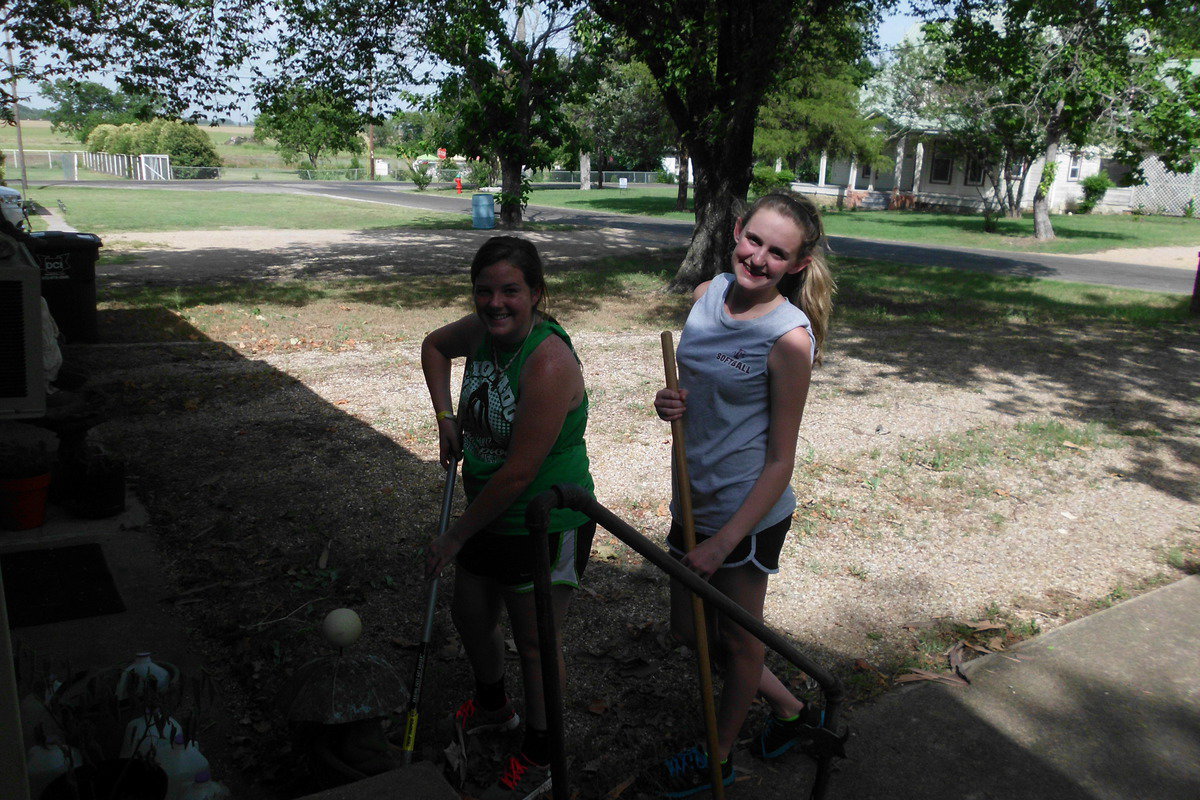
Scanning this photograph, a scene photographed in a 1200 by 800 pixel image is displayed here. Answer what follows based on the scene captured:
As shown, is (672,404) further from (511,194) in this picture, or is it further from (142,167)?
(142,167)

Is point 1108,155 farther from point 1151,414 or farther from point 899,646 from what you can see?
point 899,646

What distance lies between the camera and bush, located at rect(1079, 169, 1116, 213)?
3653 centimetres

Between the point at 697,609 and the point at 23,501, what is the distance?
12.2 feet

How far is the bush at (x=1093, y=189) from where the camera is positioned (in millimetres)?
36531

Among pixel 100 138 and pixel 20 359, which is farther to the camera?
pixel 100 138

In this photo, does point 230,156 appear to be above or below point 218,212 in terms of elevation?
above

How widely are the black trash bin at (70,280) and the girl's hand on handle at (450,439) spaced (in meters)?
7.51

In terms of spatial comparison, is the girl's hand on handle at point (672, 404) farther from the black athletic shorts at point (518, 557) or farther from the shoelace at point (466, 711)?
the shoelace at point (466, 711)

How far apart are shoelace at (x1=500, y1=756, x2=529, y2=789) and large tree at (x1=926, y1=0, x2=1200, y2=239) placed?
1357 centimetres

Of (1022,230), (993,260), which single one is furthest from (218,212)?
(1022,230)

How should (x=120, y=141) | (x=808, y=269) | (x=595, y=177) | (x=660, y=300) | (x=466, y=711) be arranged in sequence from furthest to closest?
1. (x=120, y=141)
2. (x=595, y=177)
3. (x=660, y=300)
4. (x=466, y=711)
5. (x=808, y=269)

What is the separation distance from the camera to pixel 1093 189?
3659 cm

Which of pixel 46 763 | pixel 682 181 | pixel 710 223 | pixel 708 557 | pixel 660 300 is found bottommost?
pixel 46 763

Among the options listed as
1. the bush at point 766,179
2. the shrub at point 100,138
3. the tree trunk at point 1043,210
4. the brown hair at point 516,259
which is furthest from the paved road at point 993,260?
the shrub at point 100,138
